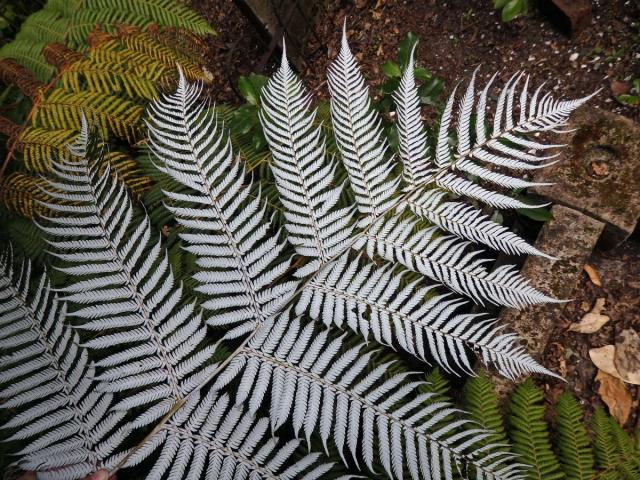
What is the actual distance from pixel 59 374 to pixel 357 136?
109 cm

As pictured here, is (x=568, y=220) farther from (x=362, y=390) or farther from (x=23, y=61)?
(x=23, y=61)

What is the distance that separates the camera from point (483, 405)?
1.57m

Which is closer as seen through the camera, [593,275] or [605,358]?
[605,358]

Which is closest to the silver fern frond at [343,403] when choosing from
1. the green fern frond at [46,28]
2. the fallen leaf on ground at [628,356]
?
the fallen leaf on ground at [628,356]

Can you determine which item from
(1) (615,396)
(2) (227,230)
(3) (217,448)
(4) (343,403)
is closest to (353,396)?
(4) (343,403)

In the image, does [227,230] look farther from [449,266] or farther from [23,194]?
[23,194]

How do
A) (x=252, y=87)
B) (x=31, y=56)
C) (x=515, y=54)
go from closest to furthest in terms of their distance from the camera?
(x=31, y=56) → (x=252, y=87) → (x=515, y=54)

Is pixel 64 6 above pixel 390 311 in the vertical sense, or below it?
above

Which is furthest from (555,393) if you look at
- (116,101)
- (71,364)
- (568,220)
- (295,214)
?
(116,101)

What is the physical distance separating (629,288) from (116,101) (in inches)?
106

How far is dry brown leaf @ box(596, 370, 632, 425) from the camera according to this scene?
1981 millimetres

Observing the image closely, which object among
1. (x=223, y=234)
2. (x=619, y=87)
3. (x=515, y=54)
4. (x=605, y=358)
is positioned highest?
(x=515, y=54)

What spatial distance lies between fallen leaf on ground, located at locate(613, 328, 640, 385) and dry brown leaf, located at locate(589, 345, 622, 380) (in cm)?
2

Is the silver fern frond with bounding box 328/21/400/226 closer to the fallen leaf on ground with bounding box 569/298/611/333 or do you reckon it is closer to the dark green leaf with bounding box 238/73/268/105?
the dark green leaf with bounding box 238/73/268/105
